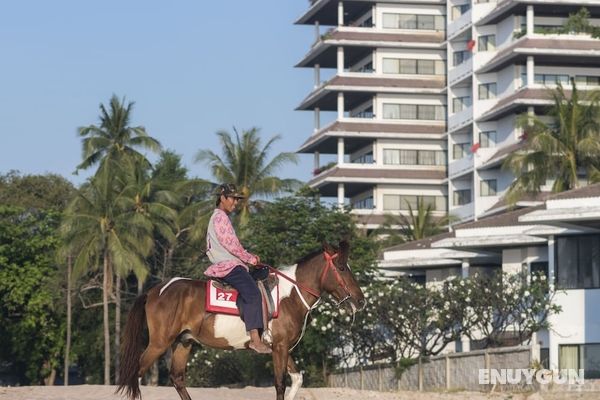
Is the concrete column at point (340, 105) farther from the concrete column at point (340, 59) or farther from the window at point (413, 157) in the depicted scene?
the window at point (413, 157)

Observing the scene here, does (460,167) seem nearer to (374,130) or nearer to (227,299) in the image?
(374,130)

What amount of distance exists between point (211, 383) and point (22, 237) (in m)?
23.1

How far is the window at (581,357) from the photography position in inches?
2000

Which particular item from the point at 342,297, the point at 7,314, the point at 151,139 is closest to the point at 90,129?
the point at 151,139

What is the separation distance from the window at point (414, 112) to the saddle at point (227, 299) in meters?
96.9

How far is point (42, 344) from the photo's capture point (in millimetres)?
82062

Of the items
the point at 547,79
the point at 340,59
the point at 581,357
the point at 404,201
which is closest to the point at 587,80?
the point at 547,79

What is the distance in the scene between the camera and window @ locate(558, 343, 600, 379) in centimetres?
5081

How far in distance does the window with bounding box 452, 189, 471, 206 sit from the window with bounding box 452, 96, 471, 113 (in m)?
6.34

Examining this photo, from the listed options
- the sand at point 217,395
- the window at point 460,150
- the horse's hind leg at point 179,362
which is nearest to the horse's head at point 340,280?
the horse's hind leg at point 179,362

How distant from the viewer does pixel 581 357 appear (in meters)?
51.8

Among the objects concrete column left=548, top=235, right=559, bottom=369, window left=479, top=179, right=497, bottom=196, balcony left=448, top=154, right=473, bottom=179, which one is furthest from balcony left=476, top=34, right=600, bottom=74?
concrete column left=548, top=235, right=559, bottom=369

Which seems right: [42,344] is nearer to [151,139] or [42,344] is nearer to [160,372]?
[160,372]

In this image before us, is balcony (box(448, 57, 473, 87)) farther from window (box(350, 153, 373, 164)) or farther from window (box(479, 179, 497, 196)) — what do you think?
window (box(350, 153, 373, 164))
